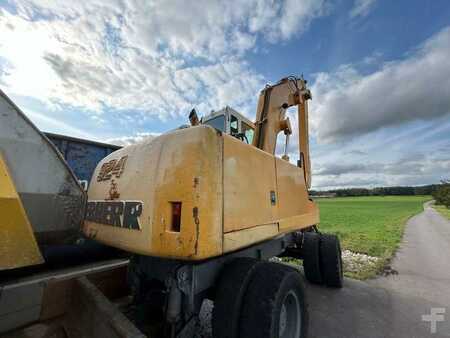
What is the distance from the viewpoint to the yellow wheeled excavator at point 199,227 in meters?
1.60

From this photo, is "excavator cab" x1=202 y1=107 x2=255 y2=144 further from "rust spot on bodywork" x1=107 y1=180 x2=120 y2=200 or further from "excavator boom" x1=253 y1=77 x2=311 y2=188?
"rust spot on bodywork" x1=107 y1=180 x2=120 y2=200

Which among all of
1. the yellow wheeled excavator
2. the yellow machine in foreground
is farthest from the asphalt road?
the yellow machine in foreground

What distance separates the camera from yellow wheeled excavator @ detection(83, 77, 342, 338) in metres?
1.60

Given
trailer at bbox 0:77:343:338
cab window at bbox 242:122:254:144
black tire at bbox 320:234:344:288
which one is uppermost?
cab window at bbox 242:122:254:144

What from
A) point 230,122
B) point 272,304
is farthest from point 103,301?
point 230,122

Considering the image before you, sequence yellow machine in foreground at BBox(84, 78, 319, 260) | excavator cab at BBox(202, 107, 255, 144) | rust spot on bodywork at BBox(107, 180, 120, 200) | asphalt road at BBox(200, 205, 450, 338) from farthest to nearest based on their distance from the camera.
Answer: excavator cab at BBox(202, 107, 255, 144)
asphalt road at BBox(200, 205, 450, 338)
rust spot on bodywork at BBox(107, 180, 120, 200)
yellow machine in foreground at BBox(84, 78, 319, 260)

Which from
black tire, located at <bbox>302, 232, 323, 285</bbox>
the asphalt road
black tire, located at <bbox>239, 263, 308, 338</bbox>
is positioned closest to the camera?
black tire, located at <bbox>239, 263, 308, 338</bbox>

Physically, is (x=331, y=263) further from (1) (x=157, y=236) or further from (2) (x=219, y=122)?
(1) (x=157, y=236)

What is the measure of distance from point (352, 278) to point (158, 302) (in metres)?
4.33

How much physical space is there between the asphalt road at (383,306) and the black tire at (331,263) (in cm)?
17

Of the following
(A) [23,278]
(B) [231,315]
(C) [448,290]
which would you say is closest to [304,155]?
(B) [231,315]

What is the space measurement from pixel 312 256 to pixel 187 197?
373 centimetres

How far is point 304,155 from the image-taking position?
446 cm

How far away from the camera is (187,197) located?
1569 millimetres
